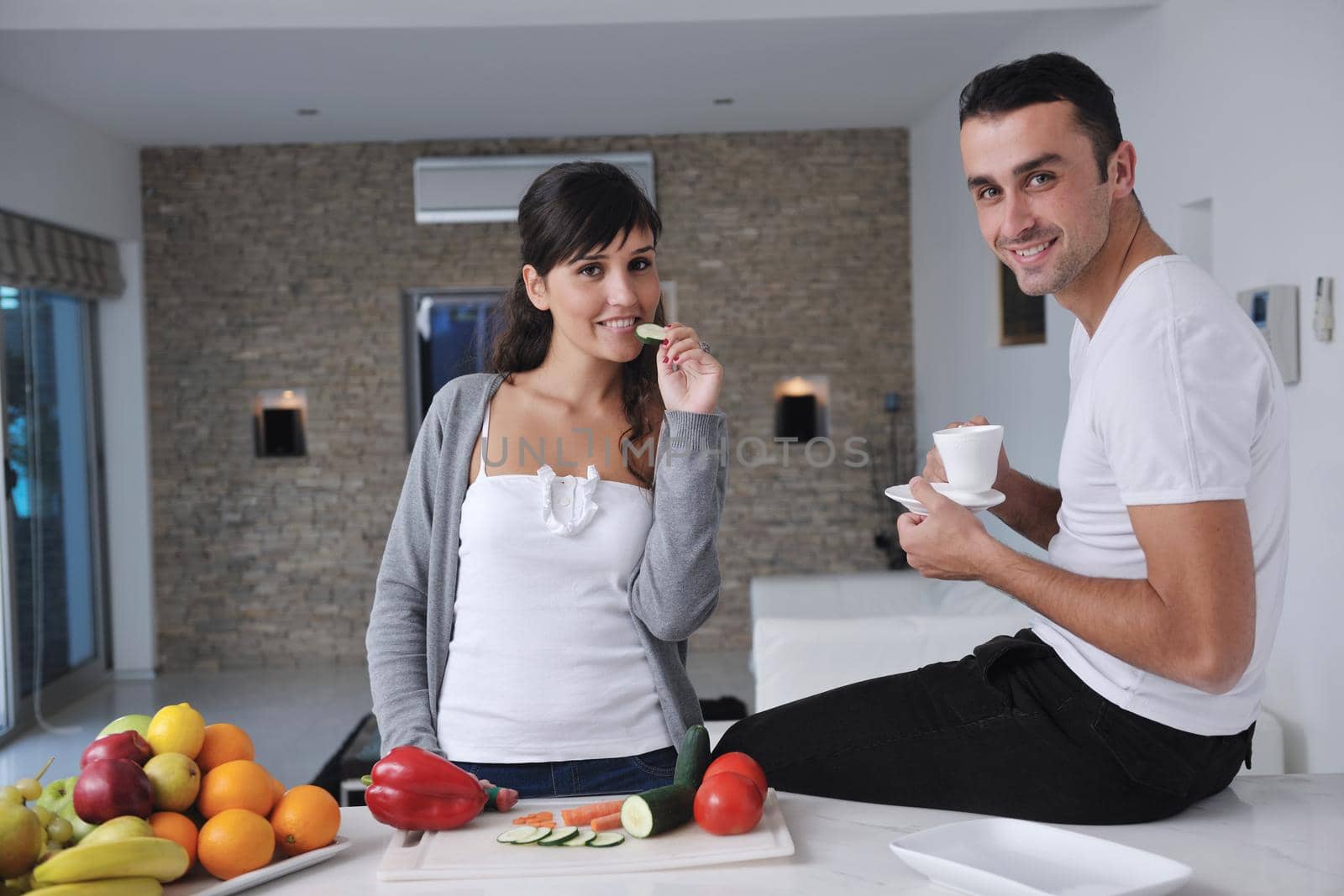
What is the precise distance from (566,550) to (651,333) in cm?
32

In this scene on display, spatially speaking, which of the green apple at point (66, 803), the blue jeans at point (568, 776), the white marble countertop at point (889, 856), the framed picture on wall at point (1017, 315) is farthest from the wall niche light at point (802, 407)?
the green apple at point (66, 803)

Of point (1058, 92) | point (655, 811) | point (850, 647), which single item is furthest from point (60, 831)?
point (850, 647)

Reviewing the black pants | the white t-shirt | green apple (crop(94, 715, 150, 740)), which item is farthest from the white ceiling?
green apple (crop(94, 715, 150, 740))

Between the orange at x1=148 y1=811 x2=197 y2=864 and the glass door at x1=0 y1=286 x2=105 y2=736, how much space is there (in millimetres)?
4694

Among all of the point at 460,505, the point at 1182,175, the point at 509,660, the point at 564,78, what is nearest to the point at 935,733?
the point at 509,660

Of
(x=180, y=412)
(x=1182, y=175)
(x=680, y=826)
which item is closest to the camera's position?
(x=680, y=826)

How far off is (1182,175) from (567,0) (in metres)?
2.15

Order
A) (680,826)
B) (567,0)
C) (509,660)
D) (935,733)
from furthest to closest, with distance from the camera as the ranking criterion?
(567,0), (509,660), (935,733), (680,826)

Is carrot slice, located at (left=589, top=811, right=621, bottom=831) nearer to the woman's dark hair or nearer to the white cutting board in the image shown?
the white cutting board

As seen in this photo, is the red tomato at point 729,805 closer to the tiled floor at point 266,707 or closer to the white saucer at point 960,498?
the white saucer at point 960,498

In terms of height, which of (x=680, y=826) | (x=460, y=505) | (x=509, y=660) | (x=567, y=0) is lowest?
(x=680, y=826)

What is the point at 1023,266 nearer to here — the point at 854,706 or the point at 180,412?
the point at 854,706

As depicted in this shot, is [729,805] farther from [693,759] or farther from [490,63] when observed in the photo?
[490,63]

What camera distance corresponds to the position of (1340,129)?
2775 mm
